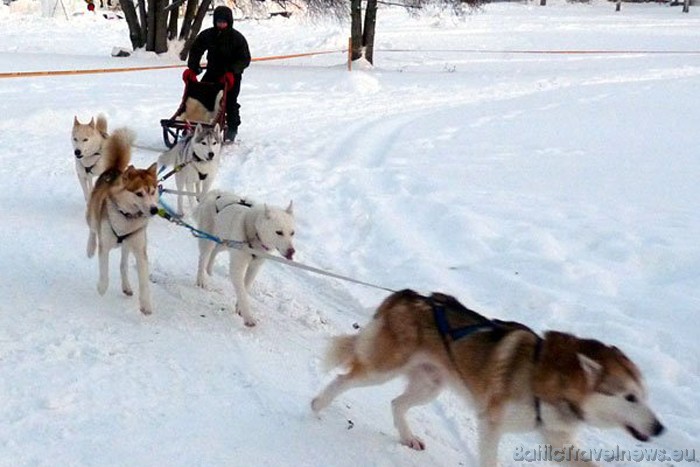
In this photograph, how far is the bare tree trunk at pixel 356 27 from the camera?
20594mm

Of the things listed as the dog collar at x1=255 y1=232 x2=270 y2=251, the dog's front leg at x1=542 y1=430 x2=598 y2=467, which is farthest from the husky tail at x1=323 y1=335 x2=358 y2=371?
the dog collar at x1=255 y1=232 x2=270 y2=251

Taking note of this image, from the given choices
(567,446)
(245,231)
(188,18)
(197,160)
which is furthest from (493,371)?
(188,18)

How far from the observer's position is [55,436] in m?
3.04

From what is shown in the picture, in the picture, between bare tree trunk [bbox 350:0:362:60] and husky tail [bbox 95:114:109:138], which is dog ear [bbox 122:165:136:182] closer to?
husky tail [bbox 95:114:109:138]

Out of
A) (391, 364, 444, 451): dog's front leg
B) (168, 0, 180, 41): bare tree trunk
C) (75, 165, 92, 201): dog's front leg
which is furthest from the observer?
(168, 0, 180, 41): bare tree trunk

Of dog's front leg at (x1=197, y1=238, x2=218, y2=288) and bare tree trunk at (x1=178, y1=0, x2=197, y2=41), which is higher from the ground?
bare tree trunk at (x1=178, y1=0, x2=197, y2=41)

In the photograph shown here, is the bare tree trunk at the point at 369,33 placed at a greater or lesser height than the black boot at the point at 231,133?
greater

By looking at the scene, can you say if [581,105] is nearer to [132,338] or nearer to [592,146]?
[592,146]

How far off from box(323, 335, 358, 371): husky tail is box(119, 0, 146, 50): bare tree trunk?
1883 cm

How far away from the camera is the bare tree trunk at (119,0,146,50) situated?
20155mm

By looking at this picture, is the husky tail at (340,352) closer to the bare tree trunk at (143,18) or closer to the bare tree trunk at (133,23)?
the bare tree trunk at (133,23)

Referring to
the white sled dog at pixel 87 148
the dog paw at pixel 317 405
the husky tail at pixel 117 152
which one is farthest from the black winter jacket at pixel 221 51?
the dog paw at pixel 317 405

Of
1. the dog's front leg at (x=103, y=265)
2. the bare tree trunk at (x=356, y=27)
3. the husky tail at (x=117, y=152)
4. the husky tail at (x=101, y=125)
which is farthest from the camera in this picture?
the bare tree trunk at (x=356, y=27)

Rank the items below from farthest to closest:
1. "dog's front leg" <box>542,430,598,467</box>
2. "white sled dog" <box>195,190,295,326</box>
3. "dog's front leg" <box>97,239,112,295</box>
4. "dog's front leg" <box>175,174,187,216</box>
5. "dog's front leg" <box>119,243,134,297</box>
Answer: "dog's front leg" <box>175,174,187,216</box>, "dog's front leg" <box>119,243,134,297</box>, "dog's front leg" <box>97,239,112,295</box>, "white sled dog" <box>195,190,295,326</box>, "dog's front leg" <box>542,430,598,467</box>
